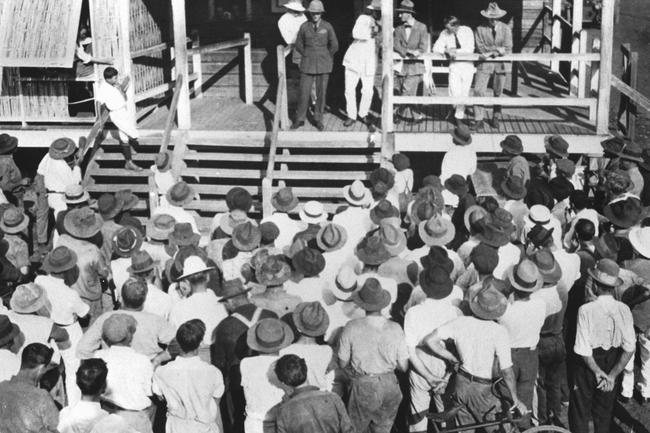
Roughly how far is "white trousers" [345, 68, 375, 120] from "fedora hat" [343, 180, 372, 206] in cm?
402

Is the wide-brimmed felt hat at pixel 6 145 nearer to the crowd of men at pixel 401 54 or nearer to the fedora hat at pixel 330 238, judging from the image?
the crowd of men at pixel 401 54

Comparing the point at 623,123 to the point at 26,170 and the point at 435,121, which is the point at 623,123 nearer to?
the point at 435,121

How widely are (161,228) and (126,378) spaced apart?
2690 millimetres

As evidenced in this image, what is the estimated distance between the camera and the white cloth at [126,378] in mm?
7062

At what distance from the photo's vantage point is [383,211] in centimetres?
961

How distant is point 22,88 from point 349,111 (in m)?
5.41

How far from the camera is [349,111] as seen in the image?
1412cm

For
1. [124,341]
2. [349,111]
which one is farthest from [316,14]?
[124,341]

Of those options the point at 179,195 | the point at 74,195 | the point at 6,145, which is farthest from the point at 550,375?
the point at 6,145

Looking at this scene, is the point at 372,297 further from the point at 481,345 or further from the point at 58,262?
the point at 58,262

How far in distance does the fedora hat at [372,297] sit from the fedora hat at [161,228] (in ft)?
8.99

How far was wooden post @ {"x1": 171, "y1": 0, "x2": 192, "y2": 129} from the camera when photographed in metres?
14.0

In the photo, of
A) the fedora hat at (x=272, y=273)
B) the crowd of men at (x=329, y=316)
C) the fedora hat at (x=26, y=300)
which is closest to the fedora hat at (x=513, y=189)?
the crowd of men at (x=329, y=316)

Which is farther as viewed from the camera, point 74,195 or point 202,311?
point 74,195
